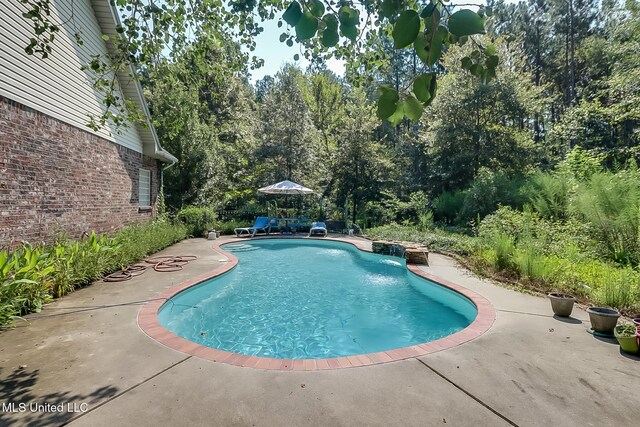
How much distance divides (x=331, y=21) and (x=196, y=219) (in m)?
12.7

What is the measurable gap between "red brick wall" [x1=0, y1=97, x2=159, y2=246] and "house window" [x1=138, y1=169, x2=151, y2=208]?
1.46 meters

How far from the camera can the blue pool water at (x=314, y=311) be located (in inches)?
171

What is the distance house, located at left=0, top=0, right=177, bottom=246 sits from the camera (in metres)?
5.01

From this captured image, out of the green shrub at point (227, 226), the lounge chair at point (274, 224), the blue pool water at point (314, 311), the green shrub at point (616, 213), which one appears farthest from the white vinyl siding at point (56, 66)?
the green shrub at point (616, 213)

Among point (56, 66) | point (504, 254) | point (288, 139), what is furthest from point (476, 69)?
point (288, 139)

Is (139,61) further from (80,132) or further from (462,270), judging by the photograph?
(462,270)

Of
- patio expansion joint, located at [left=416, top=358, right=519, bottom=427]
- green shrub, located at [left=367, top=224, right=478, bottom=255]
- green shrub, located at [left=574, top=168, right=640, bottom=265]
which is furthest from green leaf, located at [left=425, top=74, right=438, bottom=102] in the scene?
green shrub, located at [left=367, top=224, right=478, bottom=255]

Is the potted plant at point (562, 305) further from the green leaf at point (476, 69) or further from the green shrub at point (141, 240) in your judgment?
the green shrub at point (141, 240)

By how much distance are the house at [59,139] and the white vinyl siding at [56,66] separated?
17 mm

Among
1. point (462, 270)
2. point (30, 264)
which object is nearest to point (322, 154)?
point (462, 270)

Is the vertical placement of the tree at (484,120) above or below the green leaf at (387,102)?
above

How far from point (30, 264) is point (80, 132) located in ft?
13.3

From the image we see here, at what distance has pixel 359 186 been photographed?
16656 millimetres

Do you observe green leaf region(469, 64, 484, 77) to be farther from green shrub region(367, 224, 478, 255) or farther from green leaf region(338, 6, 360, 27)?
green shrub region(367, 224, 478, 255)
